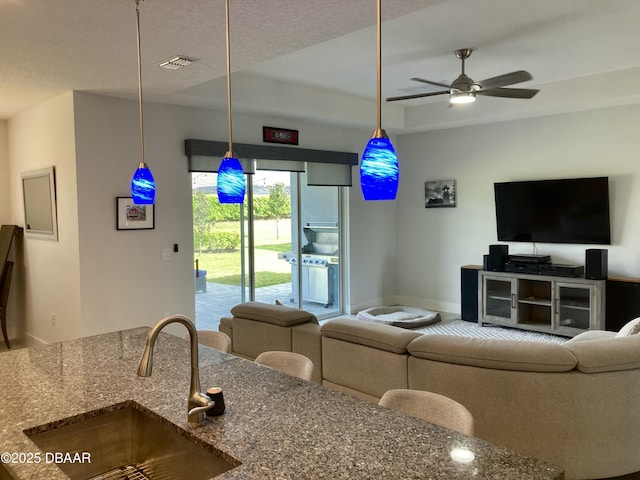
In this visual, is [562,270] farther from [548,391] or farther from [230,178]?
[230,178]

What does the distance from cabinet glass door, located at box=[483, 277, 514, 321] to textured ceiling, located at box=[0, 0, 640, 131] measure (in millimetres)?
2154

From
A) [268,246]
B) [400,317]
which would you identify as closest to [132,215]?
[268,246]

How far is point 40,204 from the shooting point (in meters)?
5.13

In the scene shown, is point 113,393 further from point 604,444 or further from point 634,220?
point 634,220

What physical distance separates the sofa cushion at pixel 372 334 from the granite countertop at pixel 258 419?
36.2 inches

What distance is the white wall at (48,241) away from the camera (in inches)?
183

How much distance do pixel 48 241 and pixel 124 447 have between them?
3.96m

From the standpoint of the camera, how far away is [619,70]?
17.4ft

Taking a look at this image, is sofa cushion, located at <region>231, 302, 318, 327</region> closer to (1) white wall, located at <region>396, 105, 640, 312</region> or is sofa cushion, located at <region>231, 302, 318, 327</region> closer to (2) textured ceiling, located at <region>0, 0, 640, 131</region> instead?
(2) textured ceiling, located at <region>0, 0, 640, 131</region>

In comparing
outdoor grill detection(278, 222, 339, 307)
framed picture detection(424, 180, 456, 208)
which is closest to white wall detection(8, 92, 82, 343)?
outdoor grill detection(278, 222, 339, 307)

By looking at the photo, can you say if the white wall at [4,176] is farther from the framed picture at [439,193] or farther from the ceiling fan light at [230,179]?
the framed picture at [439,193]

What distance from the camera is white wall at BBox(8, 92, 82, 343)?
15.2ft

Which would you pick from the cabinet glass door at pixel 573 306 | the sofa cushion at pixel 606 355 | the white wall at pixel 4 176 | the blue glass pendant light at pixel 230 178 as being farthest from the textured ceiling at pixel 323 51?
the cabinet glass door at pixel 573 306

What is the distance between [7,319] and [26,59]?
376 cm
